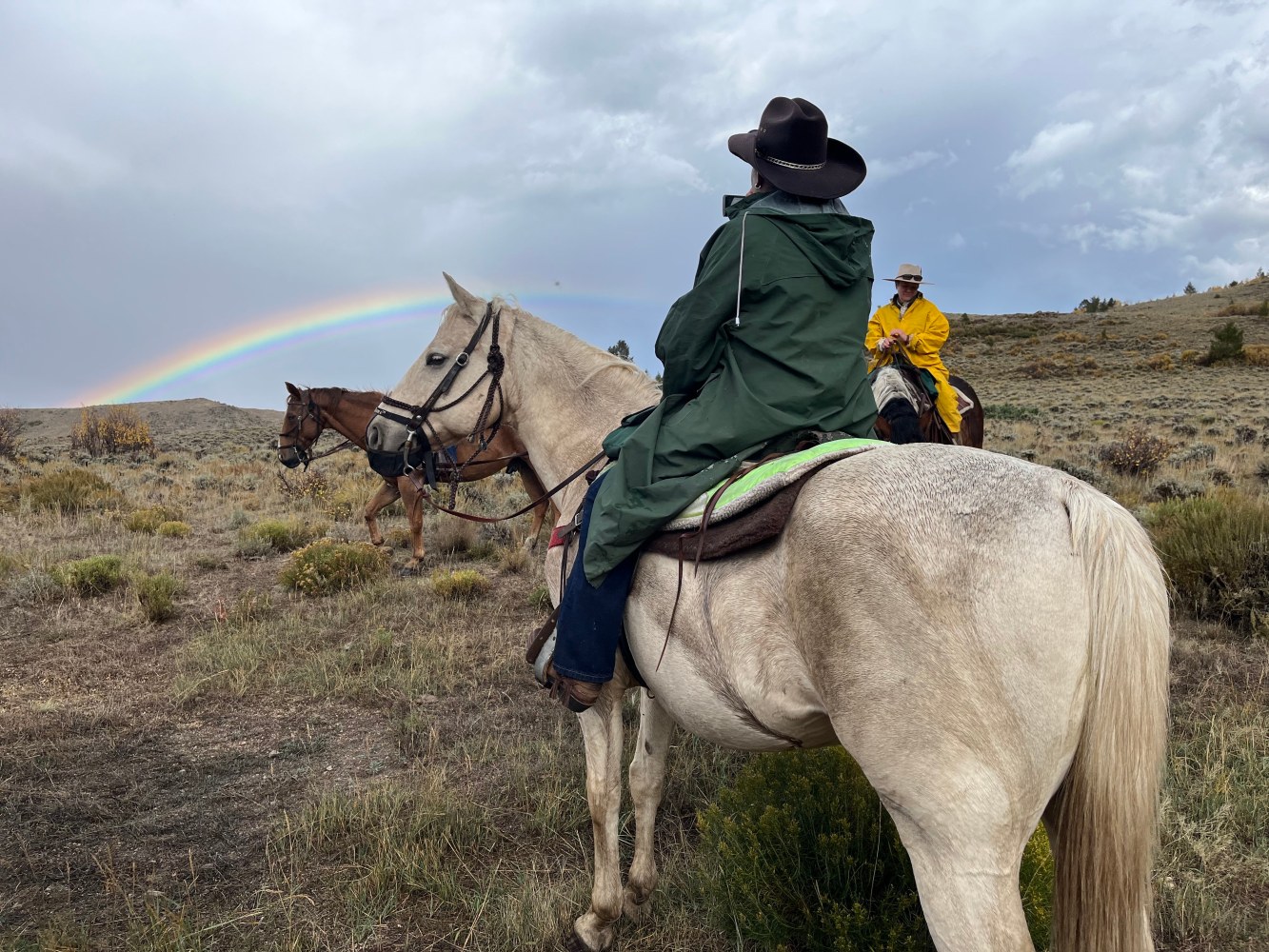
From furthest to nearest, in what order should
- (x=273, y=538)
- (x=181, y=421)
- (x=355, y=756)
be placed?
1. (x=181, y=421)
2. (x=273, y=538)
3. (x=355, y=756)

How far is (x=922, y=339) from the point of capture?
6.45m

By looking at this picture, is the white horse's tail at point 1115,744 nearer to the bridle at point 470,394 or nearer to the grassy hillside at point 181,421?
the bridle at point 470,394

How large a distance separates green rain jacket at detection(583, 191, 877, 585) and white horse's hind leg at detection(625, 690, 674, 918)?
1.23 meters

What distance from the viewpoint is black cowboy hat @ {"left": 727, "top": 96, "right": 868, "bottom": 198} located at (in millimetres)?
2371

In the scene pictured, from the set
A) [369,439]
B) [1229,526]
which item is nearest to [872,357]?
[1229,526]

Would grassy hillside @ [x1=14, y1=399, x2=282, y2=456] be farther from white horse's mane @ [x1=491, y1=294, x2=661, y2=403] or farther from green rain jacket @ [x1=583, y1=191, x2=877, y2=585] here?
green rain jacket @ [x1=583, y1=191, x2=877, y2=585]

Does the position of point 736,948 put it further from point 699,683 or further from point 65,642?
point 65,642

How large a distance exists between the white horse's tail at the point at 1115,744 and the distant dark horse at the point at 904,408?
13.3ft

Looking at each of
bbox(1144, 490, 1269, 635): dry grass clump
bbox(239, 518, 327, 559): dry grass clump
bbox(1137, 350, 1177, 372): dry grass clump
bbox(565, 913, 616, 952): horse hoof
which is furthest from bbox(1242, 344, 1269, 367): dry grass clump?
bbox(565, 913, 616, 952): horse hoof

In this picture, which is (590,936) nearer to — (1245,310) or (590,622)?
(590,622)

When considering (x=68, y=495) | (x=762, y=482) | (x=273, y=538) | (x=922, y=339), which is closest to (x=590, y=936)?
(x=762, y=482)

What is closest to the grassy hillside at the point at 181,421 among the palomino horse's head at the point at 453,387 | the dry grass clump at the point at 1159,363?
the palomino horse's head at the point at 453,387

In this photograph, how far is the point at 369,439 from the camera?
3.88 m

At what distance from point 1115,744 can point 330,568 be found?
8.36 metres
